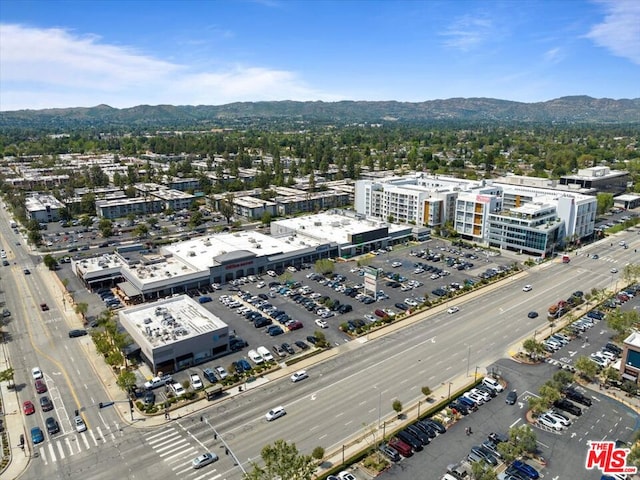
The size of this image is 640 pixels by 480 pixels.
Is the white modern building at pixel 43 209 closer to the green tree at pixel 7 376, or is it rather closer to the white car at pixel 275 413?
the green tree at pixel 7 376

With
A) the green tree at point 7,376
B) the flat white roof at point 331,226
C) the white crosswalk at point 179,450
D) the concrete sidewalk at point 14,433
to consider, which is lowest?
the white crosswalk at point 179,450

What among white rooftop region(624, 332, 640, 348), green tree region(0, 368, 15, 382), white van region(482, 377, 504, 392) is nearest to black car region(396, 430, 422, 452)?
white van region(482, 377, 504, 392)

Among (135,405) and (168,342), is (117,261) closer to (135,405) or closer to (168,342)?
(168,342)

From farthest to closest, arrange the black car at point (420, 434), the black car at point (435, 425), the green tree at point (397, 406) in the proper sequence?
the green tree at point (397, 406), the black car at point (435, 425), the black car at point (420, 434)

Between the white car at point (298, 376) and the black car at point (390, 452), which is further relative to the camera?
the white car at point (298, 376)

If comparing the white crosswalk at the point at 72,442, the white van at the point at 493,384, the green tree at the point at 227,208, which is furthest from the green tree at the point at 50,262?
the white van at the point at 493,384

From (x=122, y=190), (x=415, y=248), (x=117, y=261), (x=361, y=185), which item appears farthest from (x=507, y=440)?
(x=122, y=190)
